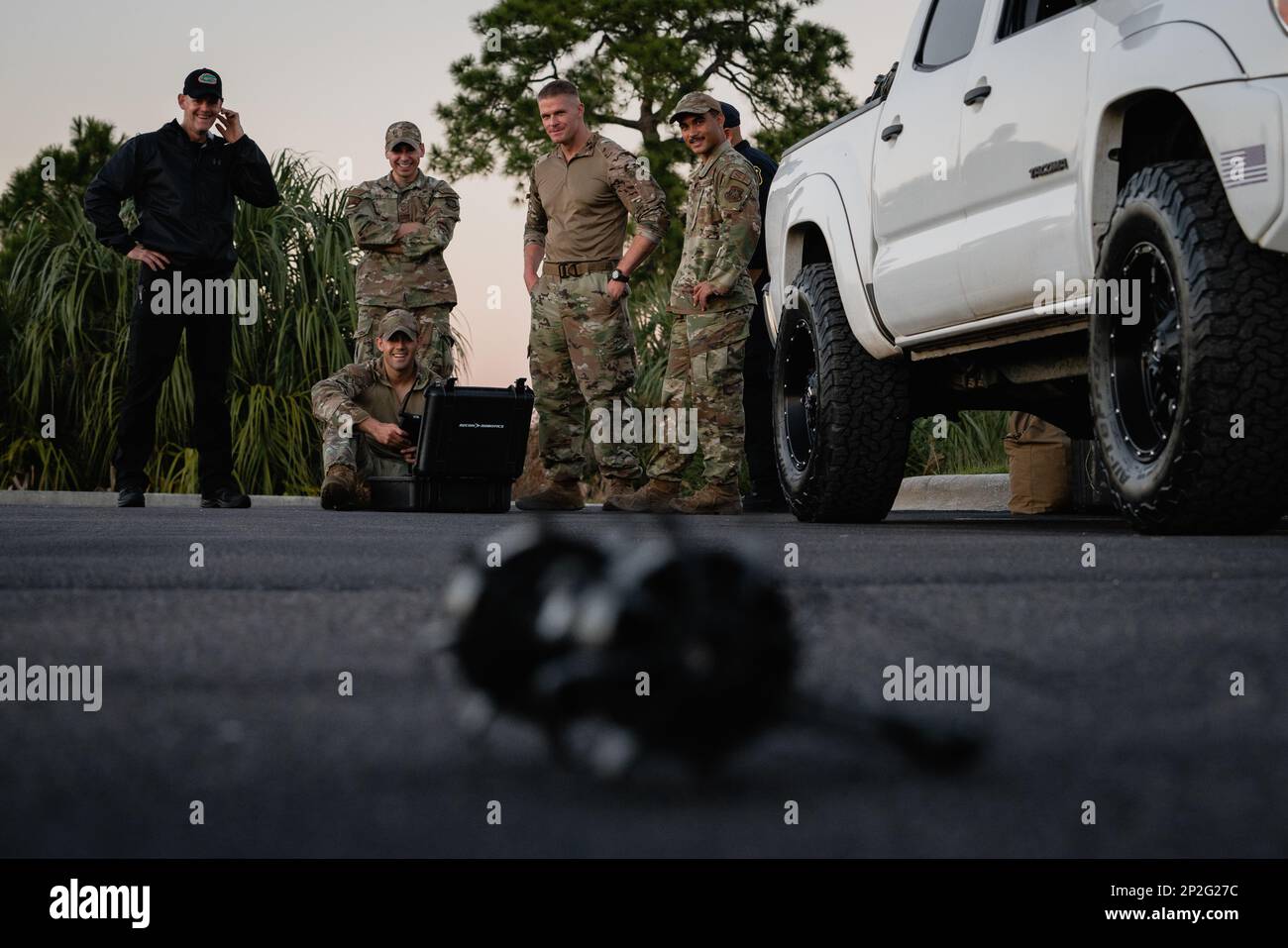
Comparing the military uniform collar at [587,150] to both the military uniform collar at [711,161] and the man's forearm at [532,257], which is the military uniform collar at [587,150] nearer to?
the man's forearm at [532,257]

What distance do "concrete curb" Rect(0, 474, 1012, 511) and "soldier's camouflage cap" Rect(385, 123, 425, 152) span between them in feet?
7.24

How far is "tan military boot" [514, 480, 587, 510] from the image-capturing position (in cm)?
943

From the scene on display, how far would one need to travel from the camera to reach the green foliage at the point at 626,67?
27828 mm

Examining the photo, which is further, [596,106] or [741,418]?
[596,106]

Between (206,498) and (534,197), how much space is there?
2336mm

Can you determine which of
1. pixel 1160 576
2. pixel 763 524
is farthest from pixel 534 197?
pixel 1160 576

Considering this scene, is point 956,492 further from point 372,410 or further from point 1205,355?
point 1205,355

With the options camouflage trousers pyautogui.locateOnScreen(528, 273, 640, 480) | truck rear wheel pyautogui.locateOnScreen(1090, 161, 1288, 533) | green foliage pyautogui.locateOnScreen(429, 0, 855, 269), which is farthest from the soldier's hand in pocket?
green foliage pyautogui.locateOnScreen(429, 0, 855, 269)

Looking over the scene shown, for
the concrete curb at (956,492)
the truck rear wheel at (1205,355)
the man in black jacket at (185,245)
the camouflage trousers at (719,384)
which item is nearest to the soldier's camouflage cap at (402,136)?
the man in black jacket at (185,245)

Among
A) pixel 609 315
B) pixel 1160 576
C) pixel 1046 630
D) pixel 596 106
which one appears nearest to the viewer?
pixel 1046 630

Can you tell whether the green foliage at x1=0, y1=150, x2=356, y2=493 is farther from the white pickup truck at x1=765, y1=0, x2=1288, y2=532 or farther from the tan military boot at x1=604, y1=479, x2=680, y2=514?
the white pickup truck at x1=765, y1=0, x2=1288, y2=532

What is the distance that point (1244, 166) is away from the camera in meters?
4.15
